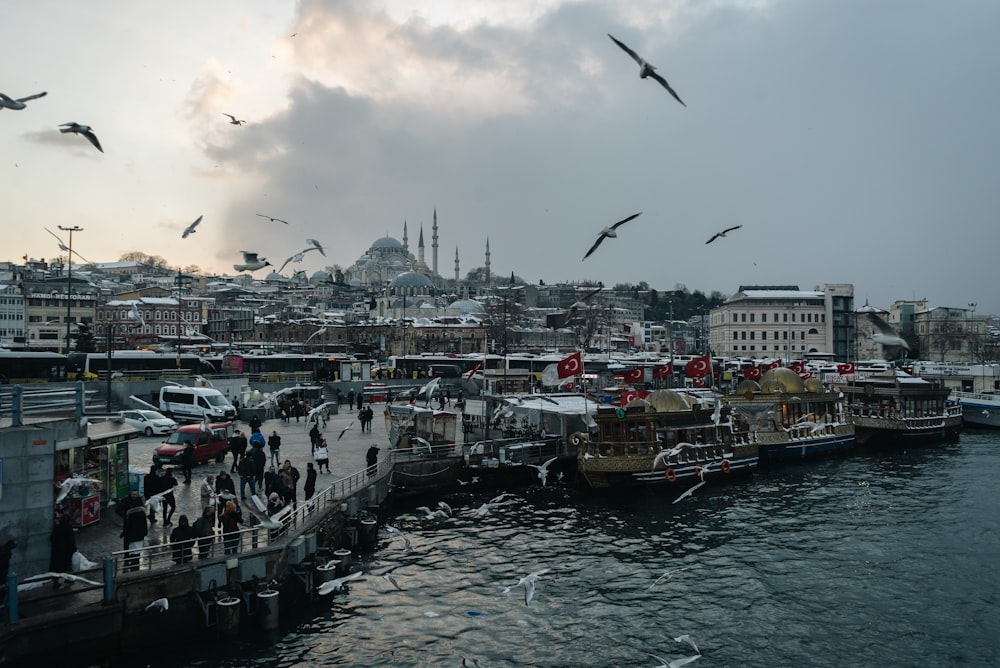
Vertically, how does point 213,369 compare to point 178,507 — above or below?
above

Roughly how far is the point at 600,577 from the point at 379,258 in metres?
170

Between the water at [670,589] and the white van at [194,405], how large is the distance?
11422mm

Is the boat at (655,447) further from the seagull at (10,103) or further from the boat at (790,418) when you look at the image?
the seagull at (10,103)

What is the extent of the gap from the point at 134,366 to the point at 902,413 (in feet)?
137

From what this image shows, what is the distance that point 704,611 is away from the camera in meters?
12.8

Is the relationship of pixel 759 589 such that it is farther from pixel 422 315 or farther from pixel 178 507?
pixel 422 315

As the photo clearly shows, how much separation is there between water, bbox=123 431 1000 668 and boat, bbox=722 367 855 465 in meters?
→ 6.85

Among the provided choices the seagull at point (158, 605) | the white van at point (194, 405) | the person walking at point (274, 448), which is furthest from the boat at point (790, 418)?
the seagull at point (158, 605)

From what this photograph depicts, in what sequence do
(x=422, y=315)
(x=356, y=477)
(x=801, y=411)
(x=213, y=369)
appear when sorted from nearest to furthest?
1. (x=356, y=477)
2. (x=801, y=411)
3. (x=213, y=369)
4. (x=422, y=315)

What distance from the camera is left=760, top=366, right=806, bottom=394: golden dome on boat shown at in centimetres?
3142

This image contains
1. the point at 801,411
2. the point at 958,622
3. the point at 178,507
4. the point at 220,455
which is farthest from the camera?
the point at 801,411

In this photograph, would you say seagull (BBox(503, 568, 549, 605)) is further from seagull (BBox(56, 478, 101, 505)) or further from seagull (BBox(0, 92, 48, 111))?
seagull (BBox(0, 92, 48, 111))

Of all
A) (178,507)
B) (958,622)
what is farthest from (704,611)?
(178,507)

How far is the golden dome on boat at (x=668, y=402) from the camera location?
23312mm
